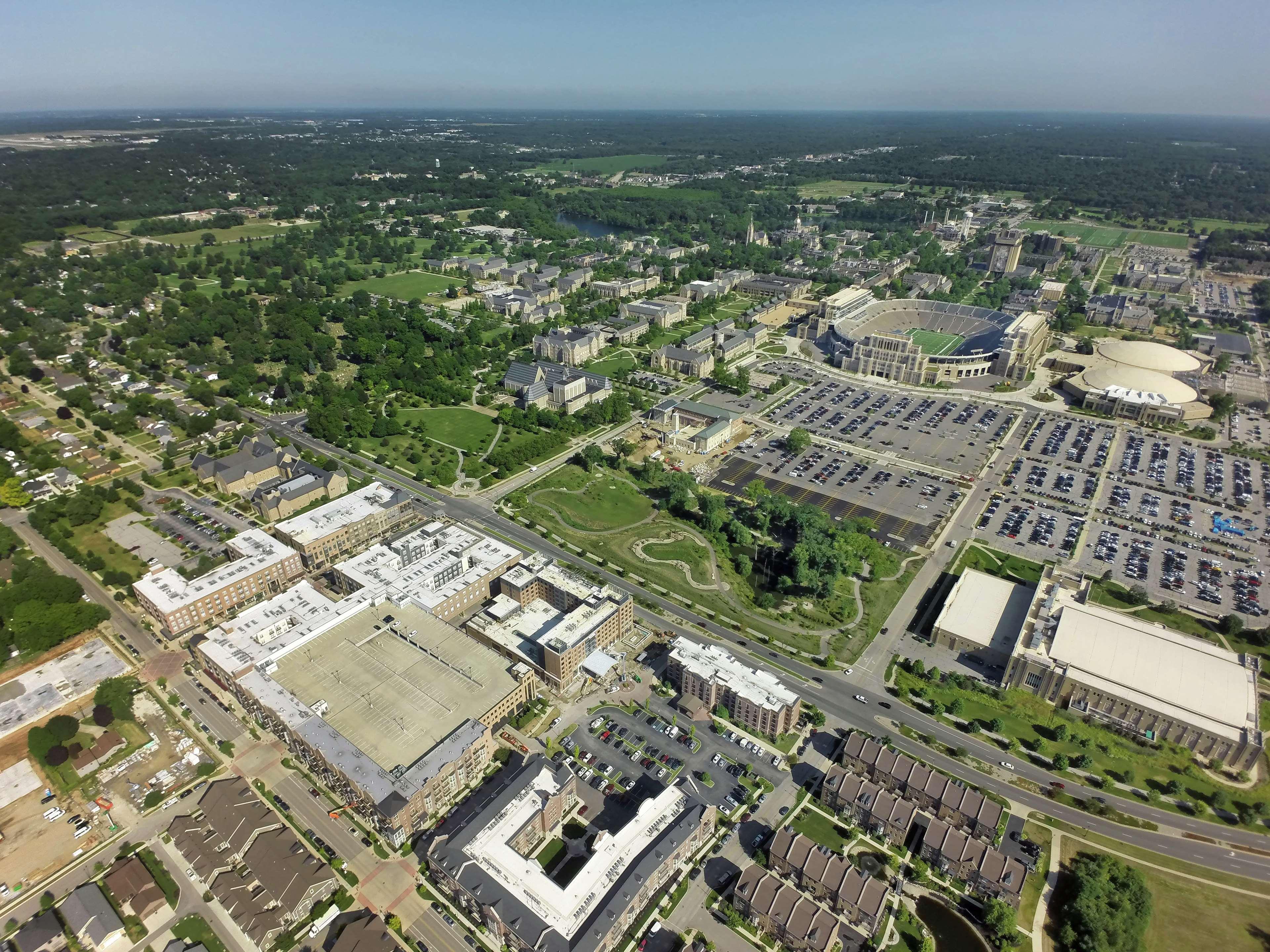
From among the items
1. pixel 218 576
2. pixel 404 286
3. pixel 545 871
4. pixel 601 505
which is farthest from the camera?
pixel 404 286

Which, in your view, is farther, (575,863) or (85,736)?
(85,736)

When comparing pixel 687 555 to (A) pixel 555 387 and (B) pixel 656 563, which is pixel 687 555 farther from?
(A) pixel 555 387

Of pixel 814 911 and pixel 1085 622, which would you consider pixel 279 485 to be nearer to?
pixel 814 911

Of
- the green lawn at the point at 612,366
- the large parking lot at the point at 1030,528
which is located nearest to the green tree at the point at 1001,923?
the large parking lot at the point at 1030,528

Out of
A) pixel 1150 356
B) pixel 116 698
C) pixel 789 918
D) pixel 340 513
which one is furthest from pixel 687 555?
pixel 1150 356

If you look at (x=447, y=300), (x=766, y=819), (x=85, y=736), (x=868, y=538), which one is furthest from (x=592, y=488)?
(x=447, y=300)

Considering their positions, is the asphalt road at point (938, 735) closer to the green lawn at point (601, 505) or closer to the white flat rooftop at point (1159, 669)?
the green lawn at point (601, 505)
